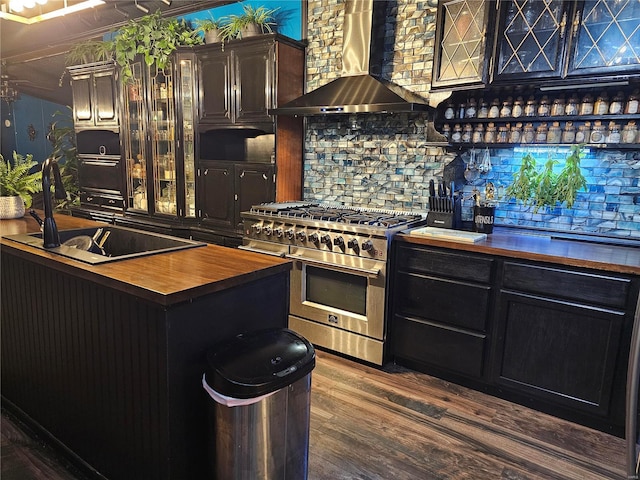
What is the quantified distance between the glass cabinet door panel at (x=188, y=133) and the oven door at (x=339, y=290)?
153 cm

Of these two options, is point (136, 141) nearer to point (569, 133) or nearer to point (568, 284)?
point (569, 133)

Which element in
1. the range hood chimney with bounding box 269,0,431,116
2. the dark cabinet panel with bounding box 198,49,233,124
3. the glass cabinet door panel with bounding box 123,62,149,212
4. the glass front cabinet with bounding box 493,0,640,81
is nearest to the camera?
the glass front cabinet with bounding box 493,0,640,81

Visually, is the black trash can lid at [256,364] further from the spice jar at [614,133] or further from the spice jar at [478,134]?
the spice jar at [614,133]

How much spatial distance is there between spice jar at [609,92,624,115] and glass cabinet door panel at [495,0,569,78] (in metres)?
0.37

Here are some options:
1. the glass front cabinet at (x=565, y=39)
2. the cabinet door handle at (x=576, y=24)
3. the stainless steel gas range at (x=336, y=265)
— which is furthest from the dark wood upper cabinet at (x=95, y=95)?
the cabinet door handle at (x=576, y=24)

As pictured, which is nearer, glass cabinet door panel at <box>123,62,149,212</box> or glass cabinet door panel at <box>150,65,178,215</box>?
glass cabinet door panel at <box>150,65,178,215</box>

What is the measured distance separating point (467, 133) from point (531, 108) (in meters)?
0.44

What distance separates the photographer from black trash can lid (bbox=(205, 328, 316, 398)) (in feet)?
4.89

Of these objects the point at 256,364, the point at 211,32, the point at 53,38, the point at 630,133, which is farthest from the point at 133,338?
the point at 53,38

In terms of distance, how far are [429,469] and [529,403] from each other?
927mm

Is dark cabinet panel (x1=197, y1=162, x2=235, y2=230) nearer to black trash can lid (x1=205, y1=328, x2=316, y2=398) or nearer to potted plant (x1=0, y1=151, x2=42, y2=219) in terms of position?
potted plant (x1=0, y1=151, x2=42, y2=219)

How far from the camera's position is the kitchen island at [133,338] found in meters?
1.58

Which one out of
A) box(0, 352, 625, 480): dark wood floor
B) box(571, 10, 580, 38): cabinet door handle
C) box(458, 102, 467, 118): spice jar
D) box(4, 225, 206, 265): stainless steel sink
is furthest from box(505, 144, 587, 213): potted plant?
box(4, 225, 206, 265): stainless steel sink

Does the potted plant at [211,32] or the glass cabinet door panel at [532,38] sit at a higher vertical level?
the potted plant at [211,32]
